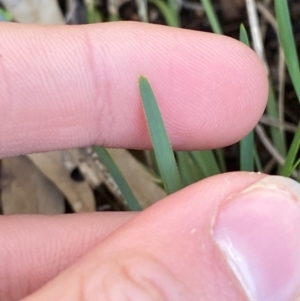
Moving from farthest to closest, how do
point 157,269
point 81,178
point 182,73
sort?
point 81,178
point 182,73
point 157,269

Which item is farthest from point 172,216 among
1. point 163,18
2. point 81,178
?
point 163,18

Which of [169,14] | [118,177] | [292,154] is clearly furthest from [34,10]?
[292,154]

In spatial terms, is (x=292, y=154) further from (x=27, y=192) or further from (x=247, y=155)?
(x=27, y=192)

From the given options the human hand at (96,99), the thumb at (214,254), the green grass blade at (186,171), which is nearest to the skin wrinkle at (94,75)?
the human hand at (96,99)

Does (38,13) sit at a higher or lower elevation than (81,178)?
higher

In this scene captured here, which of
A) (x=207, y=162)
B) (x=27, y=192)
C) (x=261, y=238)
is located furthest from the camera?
(x=27, y=192)

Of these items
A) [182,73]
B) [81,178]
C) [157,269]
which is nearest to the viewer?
[157,269]

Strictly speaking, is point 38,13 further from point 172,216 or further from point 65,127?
point 172,216

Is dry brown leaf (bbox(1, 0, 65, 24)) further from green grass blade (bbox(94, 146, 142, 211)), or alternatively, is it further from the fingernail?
the fingernail
